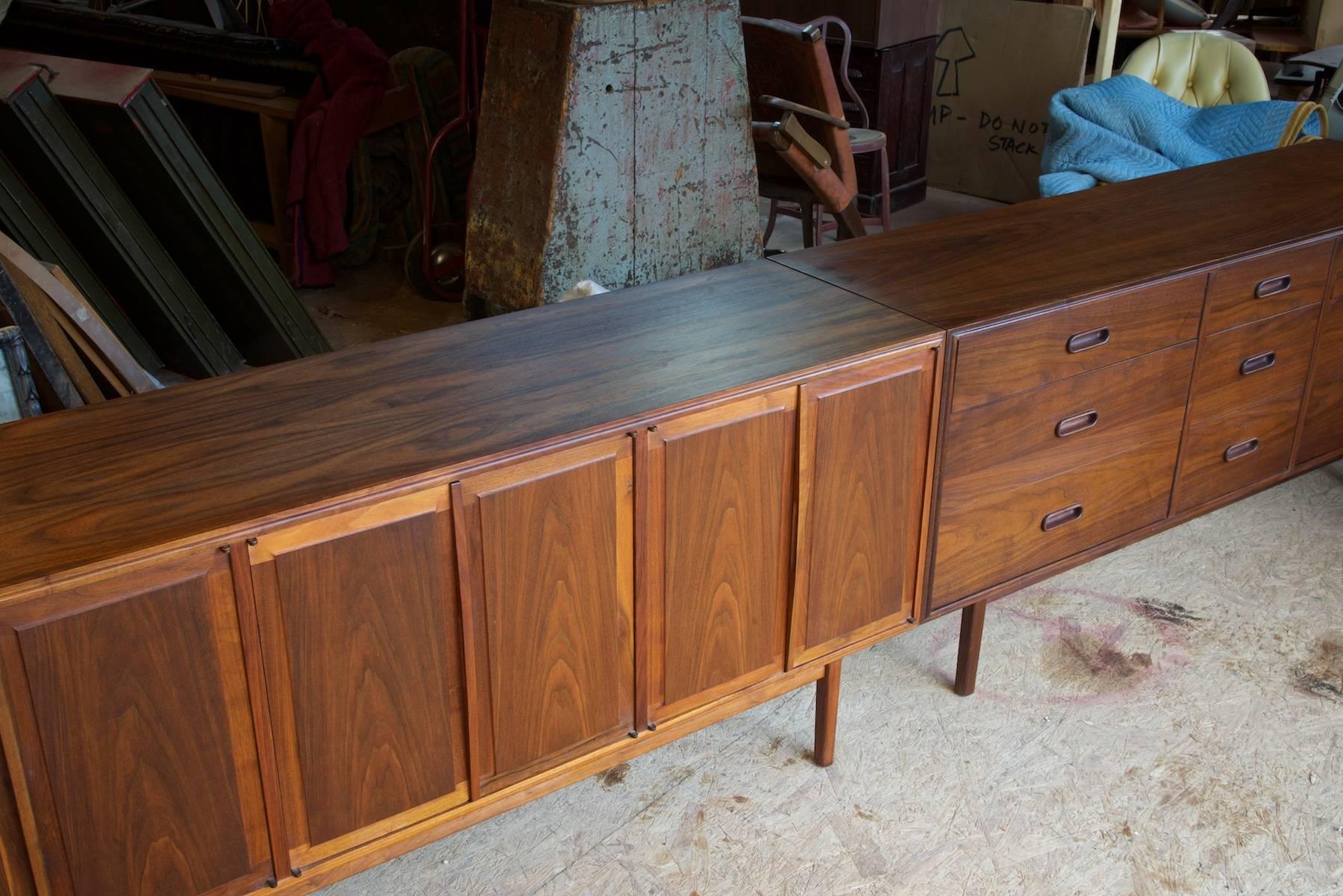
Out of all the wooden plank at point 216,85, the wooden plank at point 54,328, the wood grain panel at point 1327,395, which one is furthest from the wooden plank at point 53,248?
the wood grain panel at point 1327,395

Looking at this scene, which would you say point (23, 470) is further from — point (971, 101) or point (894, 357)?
point (971, 101)

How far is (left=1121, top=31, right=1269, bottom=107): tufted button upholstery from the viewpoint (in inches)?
197

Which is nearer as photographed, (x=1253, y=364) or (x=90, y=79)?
(x=1253, y=364)

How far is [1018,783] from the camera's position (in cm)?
252

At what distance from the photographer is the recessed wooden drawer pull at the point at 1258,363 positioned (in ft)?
9.13

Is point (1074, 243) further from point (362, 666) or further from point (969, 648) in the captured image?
point (362, 666)

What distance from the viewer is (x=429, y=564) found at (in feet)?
5.90

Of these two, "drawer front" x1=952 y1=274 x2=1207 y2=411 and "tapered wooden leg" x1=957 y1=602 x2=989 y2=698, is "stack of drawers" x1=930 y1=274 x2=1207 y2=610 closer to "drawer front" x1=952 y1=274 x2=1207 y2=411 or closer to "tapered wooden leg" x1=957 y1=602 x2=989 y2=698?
"drawer front" x1=952 y1=274 x2=1207 y2=411

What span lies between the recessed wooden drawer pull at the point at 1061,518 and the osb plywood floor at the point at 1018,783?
1.38 feet

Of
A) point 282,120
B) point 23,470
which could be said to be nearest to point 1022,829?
point 23,470

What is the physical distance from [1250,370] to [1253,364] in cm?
1

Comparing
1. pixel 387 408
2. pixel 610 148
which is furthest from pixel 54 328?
pixel 387 408

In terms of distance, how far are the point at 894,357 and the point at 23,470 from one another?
4.50ft

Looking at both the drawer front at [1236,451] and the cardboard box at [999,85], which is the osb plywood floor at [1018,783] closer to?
the drawer front at [1236,451]
